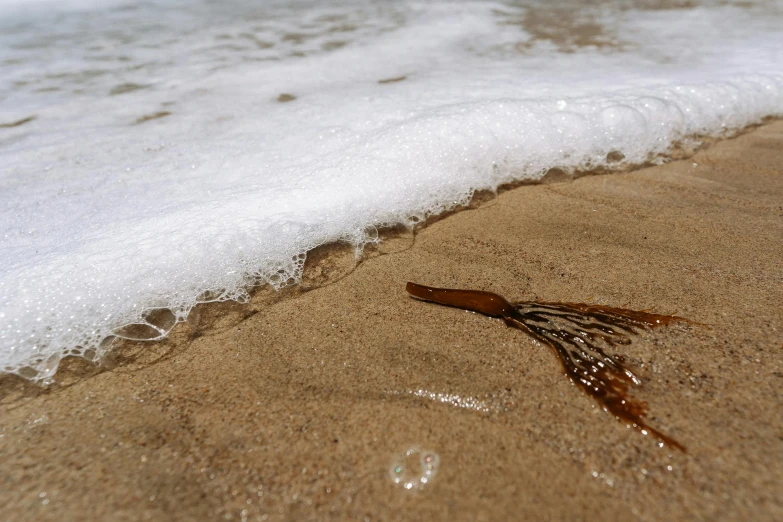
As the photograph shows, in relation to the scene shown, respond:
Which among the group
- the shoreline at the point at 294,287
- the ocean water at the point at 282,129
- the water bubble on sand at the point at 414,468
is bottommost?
the water bubble on sand at the point at 414,468

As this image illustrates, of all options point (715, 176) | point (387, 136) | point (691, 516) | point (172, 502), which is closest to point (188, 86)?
point (387, 136)

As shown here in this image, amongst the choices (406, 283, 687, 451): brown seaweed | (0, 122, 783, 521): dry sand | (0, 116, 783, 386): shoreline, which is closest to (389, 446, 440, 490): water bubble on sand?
(0, 122, 783, 521): dry sand

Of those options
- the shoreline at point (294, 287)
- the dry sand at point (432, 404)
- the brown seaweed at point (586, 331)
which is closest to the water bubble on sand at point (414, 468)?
the dry sand at point (432, 404)

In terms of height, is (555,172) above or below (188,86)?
below

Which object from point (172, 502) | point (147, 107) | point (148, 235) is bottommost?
point (172, 502)

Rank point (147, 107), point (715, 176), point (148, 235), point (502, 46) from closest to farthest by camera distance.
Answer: point (148, 235), point (715, 176), point (147, 107), point (502, 46)

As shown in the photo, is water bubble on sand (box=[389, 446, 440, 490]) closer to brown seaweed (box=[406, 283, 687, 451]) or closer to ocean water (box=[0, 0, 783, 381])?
brown seaweed (box=[406, 283, 687, 451])

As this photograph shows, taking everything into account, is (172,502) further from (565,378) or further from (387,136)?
(387,136)

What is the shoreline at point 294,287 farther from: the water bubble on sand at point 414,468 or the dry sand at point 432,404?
the water bubble on sand at point 414,468
